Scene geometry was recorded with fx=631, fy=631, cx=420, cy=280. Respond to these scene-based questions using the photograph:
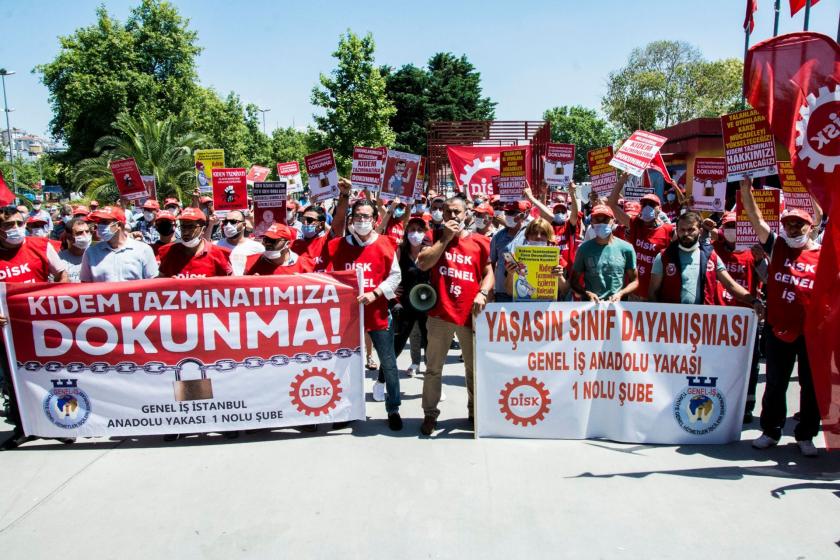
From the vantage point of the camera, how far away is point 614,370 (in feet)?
16.4

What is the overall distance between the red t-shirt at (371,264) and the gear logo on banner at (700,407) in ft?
8.16

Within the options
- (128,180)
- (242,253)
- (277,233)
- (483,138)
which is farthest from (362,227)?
(483,138)

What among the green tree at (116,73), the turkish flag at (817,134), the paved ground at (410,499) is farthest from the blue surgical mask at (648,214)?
the green tree at (116,73)

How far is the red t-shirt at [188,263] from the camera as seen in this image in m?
5.46

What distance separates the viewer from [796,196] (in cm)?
625

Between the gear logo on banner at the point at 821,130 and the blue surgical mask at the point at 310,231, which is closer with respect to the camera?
the gear logo on banner at the point at 821,130

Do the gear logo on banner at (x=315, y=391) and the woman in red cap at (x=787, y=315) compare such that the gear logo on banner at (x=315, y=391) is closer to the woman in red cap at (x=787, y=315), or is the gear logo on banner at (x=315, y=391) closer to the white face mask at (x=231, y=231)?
the white face mask at (x=231, y=231)

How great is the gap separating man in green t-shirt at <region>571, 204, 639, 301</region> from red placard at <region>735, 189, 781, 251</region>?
1.17 m

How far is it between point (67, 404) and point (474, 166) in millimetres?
8459

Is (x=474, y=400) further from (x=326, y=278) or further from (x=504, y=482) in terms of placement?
(x=326, y=278)

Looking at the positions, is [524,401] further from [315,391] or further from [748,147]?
[748,147]

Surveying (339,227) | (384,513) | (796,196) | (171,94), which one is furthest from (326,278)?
(171,94)

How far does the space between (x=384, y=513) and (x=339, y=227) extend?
136 inches

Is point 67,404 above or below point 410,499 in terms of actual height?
above
